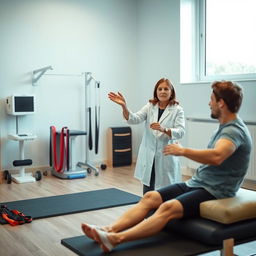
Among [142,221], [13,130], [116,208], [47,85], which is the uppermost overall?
[47,85]

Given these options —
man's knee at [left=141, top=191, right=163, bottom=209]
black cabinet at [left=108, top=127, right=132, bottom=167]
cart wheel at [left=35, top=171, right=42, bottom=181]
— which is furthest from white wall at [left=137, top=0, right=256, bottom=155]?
man's knee at [left=141, top=191, right=163, bottom=209]

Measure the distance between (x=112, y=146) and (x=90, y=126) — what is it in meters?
0.52

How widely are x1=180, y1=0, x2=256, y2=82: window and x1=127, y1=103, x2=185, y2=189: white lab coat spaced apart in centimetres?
189

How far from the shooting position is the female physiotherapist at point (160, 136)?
3197 mm

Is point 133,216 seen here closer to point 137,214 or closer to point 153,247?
point 137,214

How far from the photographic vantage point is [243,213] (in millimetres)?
2379

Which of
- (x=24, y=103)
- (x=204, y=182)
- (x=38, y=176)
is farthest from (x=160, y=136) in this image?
(x=24, y=103)

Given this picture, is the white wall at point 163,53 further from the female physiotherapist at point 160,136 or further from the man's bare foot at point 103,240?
the man's bare foot at point 103,240

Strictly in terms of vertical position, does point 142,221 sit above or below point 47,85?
below

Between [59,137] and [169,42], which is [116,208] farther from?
[169,42]

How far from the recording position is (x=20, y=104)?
17.3ft

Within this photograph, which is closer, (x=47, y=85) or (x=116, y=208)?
(x=116, y=208)

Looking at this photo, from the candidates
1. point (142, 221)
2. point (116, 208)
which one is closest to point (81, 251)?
point (142, 221)

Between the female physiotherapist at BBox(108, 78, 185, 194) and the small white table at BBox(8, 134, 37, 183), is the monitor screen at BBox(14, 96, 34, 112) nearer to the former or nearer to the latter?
the small white table at BBox(8, 134, 37, 183)
